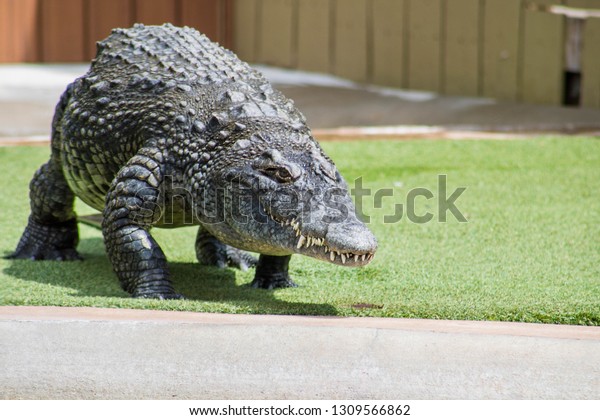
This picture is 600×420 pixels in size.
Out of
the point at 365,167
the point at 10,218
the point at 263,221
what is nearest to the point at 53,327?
the point at 263,221

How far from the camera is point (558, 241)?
18.2ft

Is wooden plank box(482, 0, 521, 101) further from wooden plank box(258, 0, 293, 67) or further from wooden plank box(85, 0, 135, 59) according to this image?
wooden plank box(85, 0, 135, 59)

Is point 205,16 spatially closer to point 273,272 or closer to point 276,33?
point 276,33

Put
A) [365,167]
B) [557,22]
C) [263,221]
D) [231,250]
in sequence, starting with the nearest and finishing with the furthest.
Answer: [263,221] < [231,250] < [365,167] < [557,22]

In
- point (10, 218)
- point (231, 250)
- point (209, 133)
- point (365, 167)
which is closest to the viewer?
point (209, 133)

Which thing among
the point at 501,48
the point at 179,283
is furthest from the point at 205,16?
the point at 179,283

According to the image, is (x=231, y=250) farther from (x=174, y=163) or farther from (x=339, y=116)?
(x=339, y=116)

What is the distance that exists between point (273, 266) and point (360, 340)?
1.18 m

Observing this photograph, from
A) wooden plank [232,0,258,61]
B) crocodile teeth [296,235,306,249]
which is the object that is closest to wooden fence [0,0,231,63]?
wooden plank [232,0,258,61]

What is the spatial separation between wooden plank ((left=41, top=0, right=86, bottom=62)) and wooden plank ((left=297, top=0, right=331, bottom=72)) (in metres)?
2.96

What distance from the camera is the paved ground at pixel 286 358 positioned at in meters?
3.46

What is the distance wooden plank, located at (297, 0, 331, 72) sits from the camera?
1281cm

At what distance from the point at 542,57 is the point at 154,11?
5.76m

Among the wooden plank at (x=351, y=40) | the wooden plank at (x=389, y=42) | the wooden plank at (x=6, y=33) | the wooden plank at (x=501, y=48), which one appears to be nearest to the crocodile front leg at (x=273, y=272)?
the wooden plank at (x=501, y=48)
